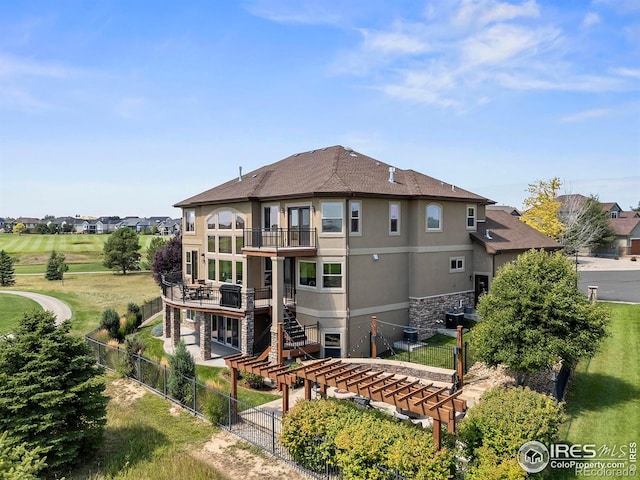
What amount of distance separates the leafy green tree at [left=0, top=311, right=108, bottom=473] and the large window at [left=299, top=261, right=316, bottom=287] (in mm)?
9463

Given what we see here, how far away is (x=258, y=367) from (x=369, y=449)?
4.87m

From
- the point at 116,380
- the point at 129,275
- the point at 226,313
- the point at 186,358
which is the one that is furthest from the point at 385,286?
the point at 129,275

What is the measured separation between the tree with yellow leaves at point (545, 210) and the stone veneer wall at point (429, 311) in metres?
19.4

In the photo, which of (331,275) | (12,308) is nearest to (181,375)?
A: (331,275)

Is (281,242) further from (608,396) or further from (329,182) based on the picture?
(608,396)

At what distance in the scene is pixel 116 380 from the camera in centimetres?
1744

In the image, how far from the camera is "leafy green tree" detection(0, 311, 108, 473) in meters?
10.1

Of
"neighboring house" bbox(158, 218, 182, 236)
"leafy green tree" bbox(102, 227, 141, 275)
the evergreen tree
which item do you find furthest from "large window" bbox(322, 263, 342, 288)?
"neighboring house" bbox(158, 218, 182, 236)

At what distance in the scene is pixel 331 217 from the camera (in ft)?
60.1

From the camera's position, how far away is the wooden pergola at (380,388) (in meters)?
8.84

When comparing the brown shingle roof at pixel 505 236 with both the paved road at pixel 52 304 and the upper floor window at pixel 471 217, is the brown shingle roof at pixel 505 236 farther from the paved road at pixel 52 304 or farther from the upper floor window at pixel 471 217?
the paved road at pixel 52 304

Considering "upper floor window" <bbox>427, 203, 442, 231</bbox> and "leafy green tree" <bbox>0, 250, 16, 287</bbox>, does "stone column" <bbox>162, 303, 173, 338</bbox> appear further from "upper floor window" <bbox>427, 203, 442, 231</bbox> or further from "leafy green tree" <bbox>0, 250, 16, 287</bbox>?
"leafy green tree" <bbox>0, 250, 16, 287</bbox>

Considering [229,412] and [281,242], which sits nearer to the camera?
[229,412]

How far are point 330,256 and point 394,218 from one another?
4.10 metres
